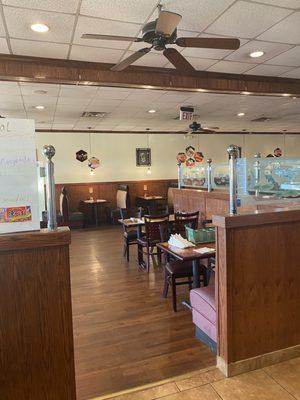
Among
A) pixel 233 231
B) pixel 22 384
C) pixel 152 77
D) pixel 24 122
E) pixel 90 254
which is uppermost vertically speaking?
pixel 152 77

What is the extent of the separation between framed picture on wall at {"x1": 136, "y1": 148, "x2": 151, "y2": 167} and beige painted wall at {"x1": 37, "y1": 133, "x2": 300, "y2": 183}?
0.14 m

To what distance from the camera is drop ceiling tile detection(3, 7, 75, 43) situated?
2844mm

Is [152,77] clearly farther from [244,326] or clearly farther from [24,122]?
[244,326]

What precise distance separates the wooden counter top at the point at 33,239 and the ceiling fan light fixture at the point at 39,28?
2.36 m

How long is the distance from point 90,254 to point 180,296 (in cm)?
277

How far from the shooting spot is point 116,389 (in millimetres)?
2211

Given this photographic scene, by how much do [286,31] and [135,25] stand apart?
63.2 inches

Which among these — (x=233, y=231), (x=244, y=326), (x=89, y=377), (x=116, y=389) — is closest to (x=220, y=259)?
(x=233, y=231)

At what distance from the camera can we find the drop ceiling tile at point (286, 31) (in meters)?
3.10

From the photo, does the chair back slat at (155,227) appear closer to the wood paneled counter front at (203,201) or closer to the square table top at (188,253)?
the wood paneled counter front at (203,201)

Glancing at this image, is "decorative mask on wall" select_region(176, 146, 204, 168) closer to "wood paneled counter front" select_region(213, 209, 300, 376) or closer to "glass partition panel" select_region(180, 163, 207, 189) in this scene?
"glass partition panel" select_region(180, 163, 207, 189)

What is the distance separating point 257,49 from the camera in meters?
3.82

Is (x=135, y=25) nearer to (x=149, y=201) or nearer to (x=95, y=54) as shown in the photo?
(x=95, y=54)

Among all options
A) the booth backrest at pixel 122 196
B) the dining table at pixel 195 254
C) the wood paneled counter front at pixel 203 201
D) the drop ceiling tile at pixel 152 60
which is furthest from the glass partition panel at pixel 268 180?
the booth backrest at pixel 122 196
